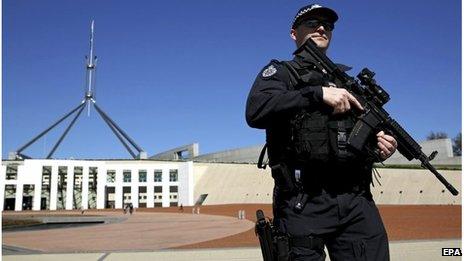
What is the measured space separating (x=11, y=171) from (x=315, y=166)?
62.8 metres

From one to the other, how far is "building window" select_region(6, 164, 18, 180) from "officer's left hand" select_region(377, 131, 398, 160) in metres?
60.4

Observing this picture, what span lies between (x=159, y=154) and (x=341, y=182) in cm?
10105

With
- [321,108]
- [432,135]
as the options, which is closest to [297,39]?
[321,108]

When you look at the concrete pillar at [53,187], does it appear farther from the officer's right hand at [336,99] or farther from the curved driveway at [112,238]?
the officer's right hand at [336,99]

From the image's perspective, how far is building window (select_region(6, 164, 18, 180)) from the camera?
5594 cm

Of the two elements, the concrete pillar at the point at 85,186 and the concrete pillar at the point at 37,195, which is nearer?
the concrete pillar at the point at 37,195

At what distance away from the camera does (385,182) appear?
5050 cm

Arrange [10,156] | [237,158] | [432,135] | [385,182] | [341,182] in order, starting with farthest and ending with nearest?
[432,135] < [237,158] < [10,156] < [385,182] < [341,182]

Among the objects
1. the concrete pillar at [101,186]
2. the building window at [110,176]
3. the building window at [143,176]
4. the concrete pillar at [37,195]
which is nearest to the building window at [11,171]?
the concrete pillar at [37,195]

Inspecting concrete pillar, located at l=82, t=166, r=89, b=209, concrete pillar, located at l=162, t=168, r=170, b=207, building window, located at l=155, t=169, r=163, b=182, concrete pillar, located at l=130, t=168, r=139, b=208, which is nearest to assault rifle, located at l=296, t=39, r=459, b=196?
concrete pillar, located at l=82, t=166, r=89, b=209

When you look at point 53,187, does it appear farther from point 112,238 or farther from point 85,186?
point 112,238

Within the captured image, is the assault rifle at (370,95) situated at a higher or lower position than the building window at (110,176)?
lower

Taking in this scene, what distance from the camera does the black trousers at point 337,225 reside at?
2254 millimetres

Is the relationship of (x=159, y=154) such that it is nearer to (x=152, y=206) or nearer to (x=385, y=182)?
(x=152, y=206)
